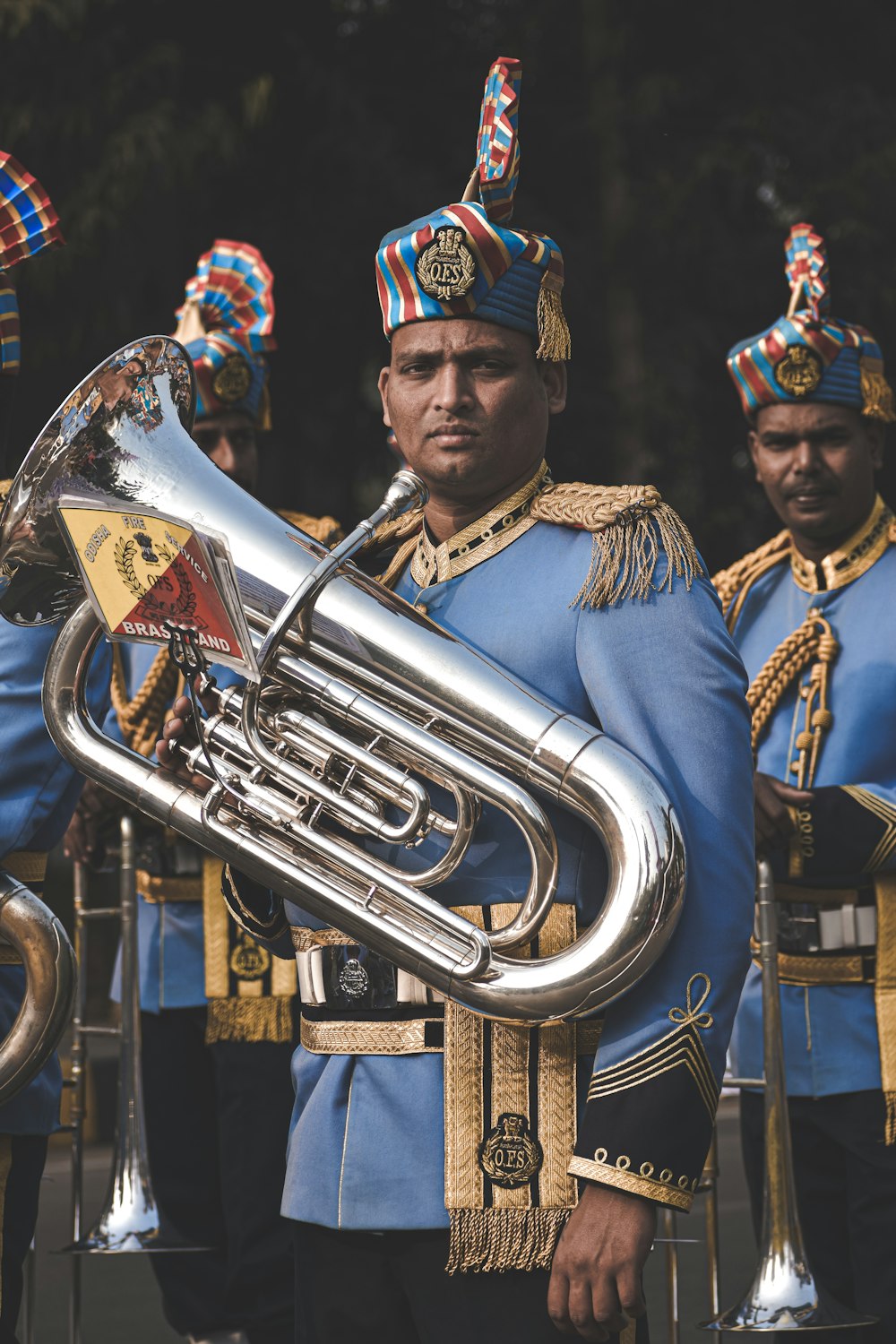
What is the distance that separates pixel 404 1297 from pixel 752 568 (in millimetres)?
2468

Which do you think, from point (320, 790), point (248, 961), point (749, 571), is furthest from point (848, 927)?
point (320, 790)

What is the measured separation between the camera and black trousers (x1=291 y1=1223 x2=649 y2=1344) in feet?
8.58

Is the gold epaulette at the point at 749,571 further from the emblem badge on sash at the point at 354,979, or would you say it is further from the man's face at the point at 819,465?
the emblem badge on sash at the point at 354,979

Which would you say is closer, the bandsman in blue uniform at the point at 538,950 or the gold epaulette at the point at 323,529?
the bandsman in blue uniform at the point at 538,950

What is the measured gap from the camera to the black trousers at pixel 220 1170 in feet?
15.5

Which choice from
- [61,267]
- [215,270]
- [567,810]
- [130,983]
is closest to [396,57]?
[61,267]

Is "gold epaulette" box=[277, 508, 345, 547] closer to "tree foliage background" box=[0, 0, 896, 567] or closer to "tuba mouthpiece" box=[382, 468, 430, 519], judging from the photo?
"tuba mouthpiece" box=[382, 468, 430, 519]

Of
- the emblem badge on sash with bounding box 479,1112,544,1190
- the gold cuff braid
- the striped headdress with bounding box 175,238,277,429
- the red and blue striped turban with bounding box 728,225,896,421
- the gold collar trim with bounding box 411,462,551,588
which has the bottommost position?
the gold cuff braid

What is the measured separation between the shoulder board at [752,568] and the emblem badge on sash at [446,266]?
1.98 m

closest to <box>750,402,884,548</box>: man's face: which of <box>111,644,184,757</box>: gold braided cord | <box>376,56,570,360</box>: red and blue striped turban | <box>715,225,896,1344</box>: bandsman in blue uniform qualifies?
<box>715,225,896,1344</box>: bandsman in blue uniform

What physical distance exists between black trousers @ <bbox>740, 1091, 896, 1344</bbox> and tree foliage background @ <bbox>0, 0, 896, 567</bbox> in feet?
24.1

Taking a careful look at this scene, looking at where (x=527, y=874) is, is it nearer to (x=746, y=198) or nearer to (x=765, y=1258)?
(x=765, y=1258)

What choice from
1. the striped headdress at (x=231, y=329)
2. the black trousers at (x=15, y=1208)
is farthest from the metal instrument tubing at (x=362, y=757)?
the striped headdress at (x=231, y=329)

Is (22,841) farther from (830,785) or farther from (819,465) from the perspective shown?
(819,465)
